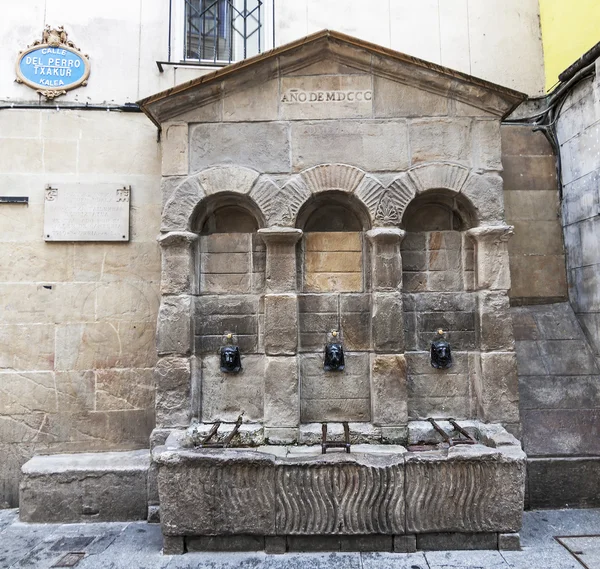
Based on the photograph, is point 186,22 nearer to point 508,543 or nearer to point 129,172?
point 129,172

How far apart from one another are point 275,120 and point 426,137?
131 cm

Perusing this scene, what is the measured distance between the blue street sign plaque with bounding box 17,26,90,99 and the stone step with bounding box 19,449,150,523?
3569mm

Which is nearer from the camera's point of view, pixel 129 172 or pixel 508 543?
pixel 508 543

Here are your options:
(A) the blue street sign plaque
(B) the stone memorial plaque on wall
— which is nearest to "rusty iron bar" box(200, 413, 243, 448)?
(B) the stone memorial plaque on wall

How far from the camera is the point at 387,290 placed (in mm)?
3561

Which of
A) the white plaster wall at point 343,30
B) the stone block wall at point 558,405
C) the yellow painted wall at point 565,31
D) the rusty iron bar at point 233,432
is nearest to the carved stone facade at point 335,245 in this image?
the rusty iron bar at point 233,432

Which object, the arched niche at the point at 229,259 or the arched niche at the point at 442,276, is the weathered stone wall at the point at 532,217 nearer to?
the arched niche at the point at 442,276

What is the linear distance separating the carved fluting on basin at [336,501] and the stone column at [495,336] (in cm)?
114

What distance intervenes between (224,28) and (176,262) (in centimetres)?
286

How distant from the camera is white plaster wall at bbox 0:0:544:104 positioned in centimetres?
438

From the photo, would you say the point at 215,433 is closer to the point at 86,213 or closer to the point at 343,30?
the point at 86,213

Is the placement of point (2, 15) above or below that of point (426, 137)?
above

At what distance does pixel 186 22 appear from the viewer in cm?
459

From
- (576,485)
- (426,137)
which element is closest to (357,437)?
(576,485)
